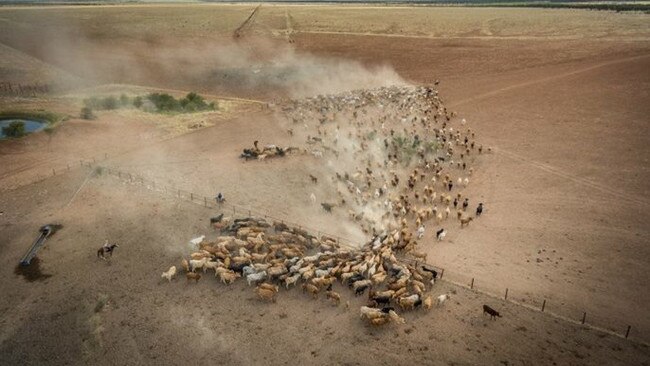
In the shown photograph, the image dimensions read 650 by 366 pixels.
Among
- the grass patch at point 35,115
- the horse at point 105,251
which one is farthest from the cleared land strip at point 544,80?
the grass patch at point 35,115

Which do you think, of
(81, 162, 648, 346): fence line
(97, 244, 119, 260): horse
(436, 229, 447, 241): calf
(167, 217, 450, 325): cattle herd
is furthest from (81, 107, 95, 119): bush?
(436, 229, 447, 241): calf

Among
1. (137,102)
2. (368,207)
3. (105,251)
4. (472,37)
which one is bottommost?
(105,251)

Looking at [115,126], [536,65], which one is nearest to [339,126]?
[115,126]

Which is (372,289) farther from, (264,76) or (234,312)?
(264,76)

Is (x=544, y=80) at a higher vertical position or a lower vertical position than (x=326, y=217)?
higher

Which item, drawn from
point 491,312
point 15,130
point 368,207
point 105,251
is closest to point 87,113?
point 15,130

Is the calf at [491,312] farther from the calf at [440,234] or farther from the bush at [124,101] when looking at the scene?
the bush at [124,101]

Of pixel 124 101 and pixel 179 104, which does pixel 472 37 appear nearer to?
pixel 179 104
